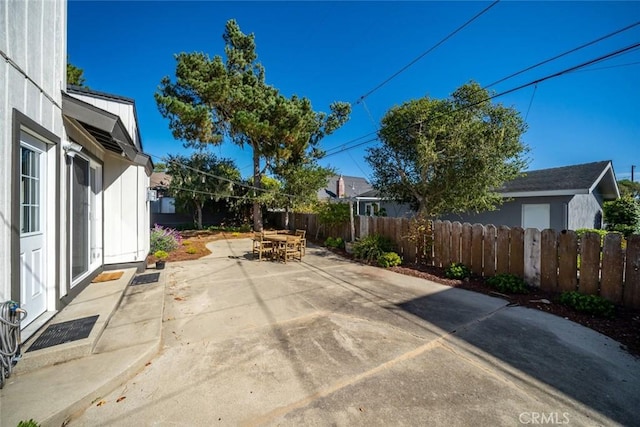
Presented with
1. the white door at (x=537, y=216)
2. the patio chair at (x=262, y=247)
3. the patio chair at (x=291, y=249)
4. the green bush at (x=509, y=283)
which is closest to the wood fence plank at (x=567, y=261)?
the green bush at (x=509, y=283)

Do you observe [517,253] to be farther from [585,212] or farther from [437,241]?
[585,212]

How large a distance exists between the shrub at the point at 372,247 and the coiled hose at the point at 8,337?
7092 mm

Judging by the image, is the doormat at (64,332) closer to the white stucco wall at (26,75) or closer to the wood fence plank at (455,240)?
the white stucco wall at (26,75)

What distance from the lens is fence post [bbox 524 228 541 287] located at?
16.6ft

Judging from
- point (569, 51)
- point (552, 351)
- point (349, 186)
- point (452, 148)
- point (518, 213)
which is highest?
point (349, 186)

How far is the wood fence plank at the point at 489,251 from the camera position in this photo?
5.72 m

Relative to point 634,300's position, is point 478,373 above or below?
below

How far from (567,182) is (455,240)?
7706 mm

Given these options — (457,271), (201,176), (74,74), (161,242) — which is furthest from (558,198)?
(74,74)

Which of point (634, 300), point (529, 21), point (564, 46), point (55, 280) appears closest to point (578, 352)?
point (634, 300)

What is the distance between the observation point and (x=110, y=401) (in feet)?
7.20

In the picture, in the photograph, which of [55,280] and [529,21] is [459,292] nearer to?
[529,21]

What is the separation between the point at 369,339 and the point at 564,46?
243 inches

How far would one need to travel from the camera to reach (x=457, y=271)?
19.9 ft
